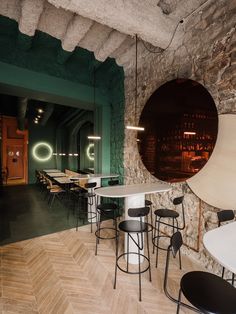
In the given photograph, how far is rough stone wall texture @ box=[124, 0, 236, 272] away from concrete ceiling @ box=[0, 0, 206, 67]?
23 centimetres

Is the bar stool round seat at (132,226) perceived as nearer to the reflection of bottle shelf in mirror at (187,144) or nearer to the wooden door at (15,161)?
A: the reflection of bottle shelf in mirror at (187,144)

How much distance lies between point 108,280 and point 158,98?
2.81m

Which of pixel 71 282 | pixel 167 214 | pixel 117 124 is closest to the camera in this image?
pixel 71 282

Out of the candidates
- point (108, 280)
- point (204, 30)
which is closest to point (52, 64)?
point (204, 30)

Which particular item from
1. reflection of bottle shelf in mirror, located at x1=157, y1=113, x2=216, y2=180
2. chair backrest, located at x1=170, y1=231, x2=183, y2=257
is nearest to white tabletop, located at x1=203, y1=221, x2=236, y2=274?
chair backrest, located at x1=170, y1=231, x2=183, y2=257

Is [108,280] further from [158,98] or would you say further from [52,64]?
[52,64]

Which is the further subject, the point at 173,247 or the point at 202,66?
the point at 202,66

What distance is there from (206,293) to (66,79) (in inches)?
172

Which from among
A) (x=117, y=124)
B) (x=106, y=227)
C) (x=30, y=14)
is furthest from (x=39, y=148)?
(x=30, y=14)

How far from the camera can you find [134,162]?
13.3 ft

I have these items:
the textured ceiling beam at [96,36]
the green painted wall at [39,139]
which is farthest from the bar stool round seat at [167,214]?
the green painted wall at [39,139]

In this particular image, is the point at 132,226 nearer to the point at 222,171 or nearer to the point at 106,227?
the point at 222,171

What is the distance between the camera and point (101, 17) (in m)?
2.34

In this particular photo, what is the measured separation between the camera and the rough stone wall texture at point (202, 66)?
229 centimetres
